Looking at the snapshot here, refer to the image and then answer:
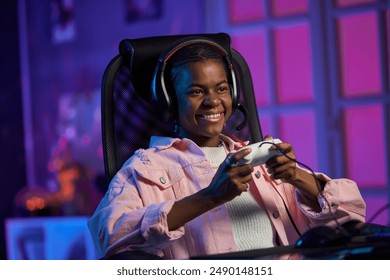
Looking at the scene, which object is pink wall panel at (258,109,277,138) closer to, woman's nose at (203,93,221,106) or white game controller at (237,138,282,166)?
woman's nose at (203,93,221,106)

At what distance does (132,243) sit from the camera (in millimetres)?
1474

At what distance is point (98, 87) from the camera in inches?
167

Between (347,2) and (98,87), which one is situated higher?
(347,2)

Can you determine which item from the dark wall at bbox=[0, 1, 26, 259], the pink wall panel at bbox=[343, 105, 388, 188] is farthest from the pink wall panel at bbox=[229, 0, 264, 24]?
the dark wall at bbox=[0, 1, 26, 259]

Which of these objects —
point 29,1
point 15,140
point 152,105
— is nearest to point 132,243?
point 152,105

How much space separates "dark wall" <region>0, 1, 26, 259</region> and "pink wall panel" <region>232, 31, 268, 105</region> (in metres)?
1.52

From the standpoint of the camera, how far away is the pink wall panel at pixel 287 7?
3.57 meters

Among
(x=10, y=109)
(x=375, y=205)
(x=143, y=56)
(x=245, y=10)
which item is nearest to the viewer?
(x=143, y=56)

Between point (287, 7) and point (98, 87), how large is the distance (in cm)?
127

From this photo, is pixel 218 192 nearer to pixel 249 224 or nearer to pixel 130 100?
pixel 249 224

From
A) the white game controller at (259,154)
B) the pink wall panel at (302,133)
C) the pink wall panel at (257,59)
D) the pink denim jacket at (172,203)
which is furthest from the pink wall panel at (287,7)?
the white game controller at (259,154)

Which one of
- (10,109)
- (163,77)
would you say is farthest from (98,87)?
(163,77)

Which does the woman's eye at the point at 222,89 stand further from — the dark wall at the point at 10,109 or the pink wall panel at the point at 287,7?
the dark wall at the point at 10,109

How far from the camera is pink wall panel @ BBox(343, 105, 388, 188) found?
11.3 feet
